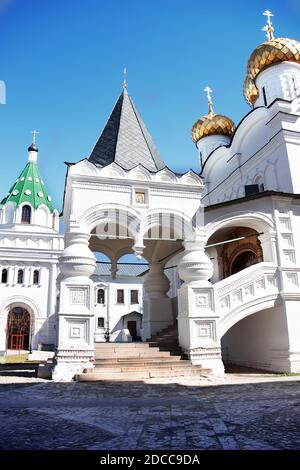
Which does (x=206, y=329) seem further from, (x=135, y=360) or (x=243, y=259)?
(x=243, y=259)

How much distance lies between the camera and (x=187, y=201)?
891 centimetres

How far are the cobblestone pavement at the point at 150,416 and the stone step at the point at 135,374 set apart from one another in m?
0.35

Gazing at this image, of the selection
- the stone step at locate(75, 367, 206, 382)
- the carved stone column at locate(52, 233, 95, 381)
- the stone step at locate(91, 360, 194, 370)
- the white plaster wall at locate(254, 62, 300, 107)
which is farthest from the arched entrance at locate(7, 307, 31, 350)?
the white plaster wall at locate(254, 62, 300, 107)

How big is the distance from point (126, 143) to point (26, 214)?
20.3 m

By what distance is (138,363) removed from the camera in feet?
24.7

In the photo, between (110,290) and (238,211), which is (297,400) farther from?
(110,290)

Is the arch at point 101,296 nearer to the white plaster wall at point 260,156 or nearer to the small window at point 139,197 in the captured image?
the white plaster wall at point 260,156

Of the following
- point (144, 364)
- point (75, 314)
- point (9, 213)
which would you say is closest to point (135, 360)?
point (144, 364)

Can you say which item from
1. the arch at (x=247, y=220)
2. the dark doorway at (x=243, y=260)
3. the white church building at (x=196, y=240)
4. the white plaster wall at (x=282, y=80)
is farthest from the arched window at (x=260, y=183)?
the arch at (x=247, y=220)

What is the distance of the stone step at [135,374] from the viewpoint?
22.2 feet

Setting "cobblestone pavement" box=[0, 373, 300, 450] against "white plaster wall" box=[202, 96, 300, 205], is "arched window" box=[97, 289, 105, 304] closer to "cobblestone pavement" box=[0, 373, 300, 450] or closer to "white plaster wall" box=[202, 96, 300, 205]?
"white plaster wall" box=[202, 96, 300, 205]

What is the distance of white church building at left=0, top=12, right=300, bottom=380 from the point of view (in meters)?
7.72

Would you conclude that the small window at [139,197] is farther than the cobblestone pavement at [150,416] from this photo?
Yes
